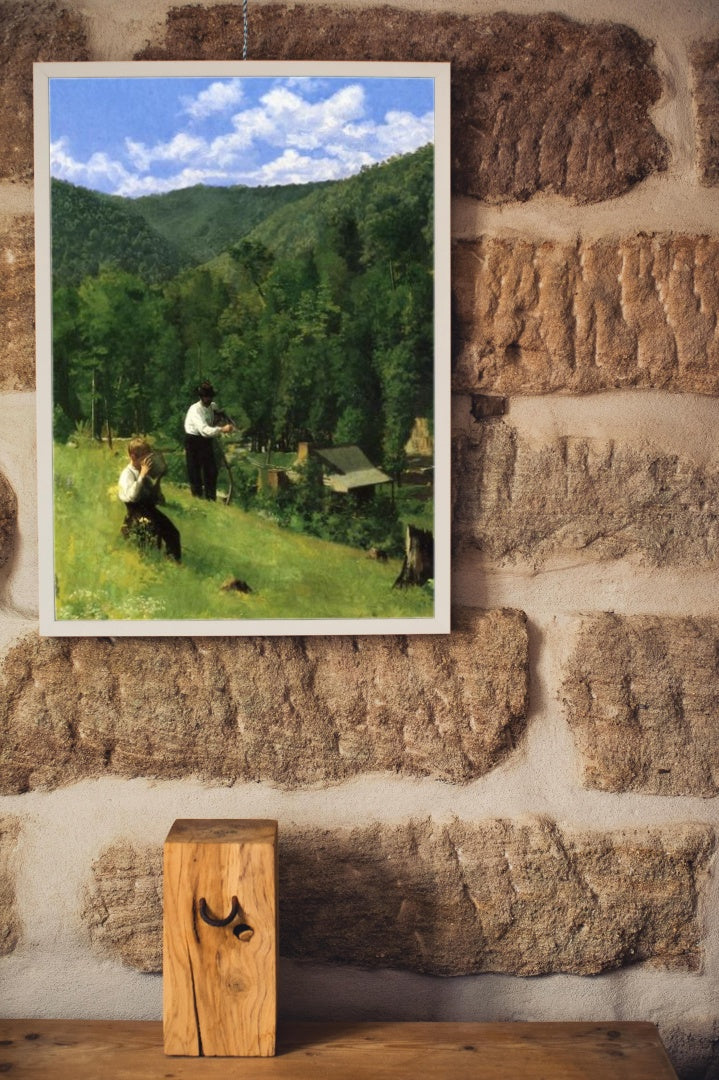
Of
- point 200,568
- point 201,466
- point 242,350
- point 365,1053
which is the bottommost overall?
point 365,1053

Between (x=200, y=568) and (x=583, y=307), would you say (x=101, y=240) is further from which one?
(x=583, y=307)

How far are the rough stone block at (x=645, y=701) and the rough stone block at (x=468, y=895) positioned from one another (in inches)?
2.8

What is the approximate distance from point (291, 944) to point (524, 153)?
0.93m

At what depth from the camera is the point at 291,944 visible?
1.16 meters

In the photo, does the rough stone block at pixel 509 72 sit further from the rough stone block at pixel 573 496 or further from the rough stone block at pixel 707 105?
the rough stone block at pixel 573 496

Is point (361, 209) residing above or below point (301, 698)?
above

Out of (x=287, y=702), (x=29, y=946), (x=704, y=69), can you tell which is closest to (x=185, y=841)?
(x=287, y=702)

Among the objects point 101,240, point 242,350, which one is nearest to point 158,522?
point 242,350

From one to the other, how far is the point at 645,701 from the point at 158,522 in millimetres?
583

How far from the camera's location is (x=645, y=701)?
3.79 feet

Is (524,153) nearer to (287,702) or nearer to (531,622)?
(531,622)

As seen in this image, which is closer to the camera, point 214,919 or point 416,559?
point 214,919

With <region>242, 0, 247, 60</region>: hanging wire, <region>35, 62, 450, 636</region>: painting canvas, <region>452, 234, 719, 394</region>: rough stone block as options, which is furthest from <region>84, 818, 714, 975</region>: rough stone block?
<region>242, 0, 247, 60</region>: hanging wire

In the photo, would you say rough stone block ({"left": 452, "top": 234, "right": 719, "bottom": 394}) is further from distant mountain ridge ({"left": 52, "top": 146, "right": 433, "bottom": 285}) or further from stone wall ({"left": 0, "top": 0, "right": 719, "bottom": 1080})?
distant mountain ridge ({"left": 52, "top": 146, "right": 433, "bottom": 285})
